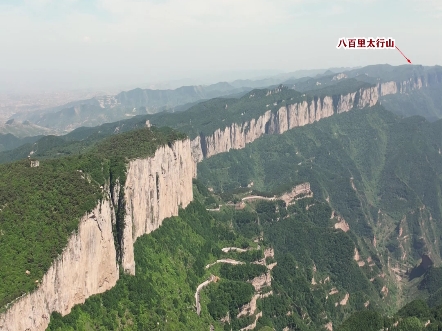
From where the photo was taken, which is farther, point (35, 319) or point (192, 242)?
point (192, 242)

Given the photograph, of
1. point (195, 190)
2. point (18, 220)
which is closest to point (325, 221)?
point (195, 190)

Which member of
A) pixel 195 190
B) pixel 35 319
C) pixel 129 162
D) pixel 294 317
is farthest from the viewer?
pixel 195 190

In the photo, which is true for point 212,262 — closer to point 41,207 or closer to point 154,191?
point 154,191

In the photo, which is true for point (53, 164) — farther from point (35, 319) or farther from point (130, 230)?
point (35, 319)

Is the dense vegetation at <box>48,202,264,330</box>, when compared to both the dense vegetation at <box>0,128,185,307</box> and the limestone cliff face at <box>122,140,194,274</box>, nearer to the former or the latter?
the limestone cliff face at <box>122,140,194,274</box>

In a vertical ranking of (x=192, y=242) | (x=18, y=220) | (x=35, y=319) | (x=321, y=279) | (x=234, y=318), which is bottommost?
(x=321, y=279)

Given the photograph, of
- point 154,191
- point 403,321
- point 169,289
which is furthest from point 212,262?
point 403,321

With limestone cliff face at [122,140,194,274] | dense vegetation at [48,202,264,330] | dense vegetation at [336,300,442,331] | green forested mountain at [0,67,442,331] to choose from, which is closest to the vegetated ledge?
limestone cliff face at [122,140,194,274]

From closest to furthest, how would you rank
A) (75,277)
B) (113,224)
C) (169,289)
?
(75,277) < (113,224) < (169,289)
